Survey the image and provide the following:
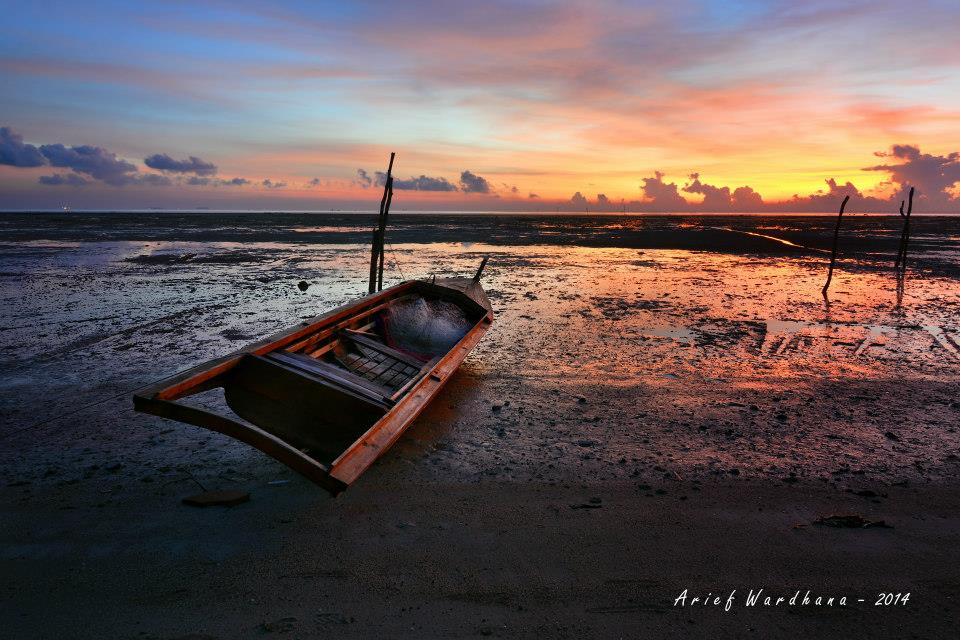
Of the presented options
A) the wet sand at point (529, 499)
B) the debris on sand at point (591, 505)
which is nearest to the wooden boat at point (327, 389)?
the wet sand at point (529, 499)

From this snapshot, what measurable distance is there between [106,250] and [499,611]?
33686 millimetres

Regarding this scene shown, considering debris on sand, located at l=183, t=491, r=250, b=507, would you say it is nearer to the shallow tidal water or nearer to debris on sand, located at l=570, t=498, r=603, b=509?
the shallow tidal water

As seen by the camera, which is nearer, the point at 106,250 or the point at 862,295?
the point at 862,295

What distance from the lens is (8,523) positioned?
430 cm

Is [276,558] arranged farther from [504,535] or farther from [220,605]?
[504,535]

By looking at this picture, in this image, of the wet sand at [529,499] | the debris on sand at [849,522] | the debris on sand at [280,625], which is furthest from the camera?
the debris on sand at [849,522]

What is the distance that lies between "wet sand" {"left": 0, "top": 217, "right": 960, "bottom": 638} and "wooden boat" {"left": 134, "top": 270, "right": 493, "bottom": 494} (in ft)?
1.69

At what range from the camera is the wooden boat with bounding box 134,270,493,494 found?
4039 mm

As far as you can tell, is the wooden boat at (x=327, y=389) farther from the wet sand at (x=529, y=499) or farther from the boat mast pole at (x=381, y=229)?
the boat mast pole at (x=381, y=229)

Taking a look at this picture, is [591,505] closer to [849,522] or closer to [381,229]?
[849,522]

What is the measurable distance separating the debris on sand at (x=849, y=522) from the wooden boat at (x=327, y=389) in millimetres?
3661

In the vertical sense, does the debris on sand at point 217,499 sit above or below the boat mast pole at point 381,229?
below


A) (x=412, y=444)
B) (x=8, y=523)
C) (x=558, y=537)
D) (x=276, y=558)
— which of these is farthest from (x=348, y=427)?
(x=8, y=523)

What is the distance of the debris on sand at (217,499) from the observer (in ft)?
14.9
